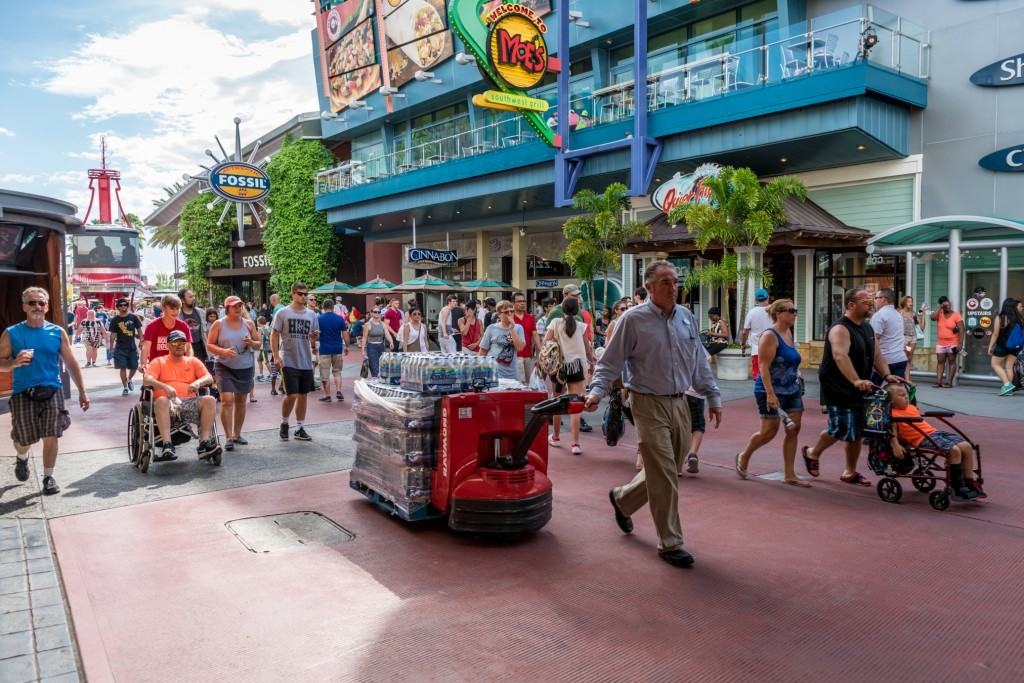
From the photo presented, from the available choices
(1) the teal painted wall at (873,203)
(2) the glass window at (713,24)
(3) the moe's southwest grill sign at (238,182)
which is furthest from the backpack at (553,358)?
(3) the moe's southwest grill sign at (238,182)

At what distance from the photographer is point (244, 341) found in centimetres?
852

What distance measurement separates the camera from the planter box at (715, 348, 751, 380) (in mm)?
15062

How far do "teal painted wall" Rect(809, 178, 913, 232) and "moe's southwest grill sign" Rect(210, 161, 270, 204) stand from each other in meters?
22.2

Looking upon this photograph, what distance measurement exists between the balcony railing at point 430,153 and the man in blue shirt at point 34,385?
53.3ft

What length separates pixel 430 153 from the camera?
25.0 meters

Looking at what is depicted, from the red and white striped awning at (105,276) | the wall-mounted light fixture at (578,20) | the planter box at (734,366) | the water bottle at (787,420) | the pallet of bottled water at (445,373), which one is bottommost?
the planter box at (734,366)

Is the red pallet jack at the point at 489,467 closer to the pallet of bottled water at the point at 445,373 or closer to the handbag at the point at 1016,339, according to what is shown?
the pallet of bottled water at the point at 445,373

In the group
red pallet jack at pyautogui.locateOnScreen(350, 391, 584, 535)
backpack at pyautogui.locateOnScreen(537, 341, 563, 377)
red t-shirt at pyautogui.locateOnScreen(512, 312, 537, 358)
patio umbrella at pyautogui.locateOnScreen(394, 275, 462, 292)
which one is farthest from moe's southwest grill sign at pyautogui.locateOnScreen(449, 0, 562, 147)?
red pallet jack at pyautogui.locateOnScreen(350, 391, 584, 535)

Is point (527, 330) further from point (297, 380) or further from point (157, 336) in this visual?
point (157, 336)

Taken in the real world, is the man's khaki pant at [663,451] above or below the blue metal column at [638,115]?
below

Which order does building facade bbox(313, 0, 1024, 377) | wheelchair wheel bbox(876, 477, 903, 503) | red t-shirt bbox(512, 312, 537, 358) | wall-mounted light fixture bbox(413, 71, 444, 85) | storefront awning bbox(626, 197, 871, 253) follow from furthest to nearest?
wall-mounted light fixture bbox(413, 71, 444, 85) → storefront awning bbox(626, 197, 871, 253) → building facade bbox(313, 0, 1024, 377) → red t-shirt bbox(512, 312, 537, 358) → wheelchair wheel bbox(876, 477, 903, 503)

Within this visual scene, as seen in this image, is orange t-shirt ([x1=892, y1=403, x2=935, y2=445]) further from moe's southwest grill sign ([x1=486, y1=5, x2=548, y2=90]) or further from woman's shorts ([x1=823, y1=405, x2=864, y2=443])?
moe's southwest grill sign ([x1=486, y1=5, x2=548, y2=90])

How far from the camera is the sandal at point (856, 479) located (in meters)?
6.96

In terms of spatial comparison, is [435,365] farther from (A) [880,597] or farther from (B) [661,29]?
(B) [661,29]
